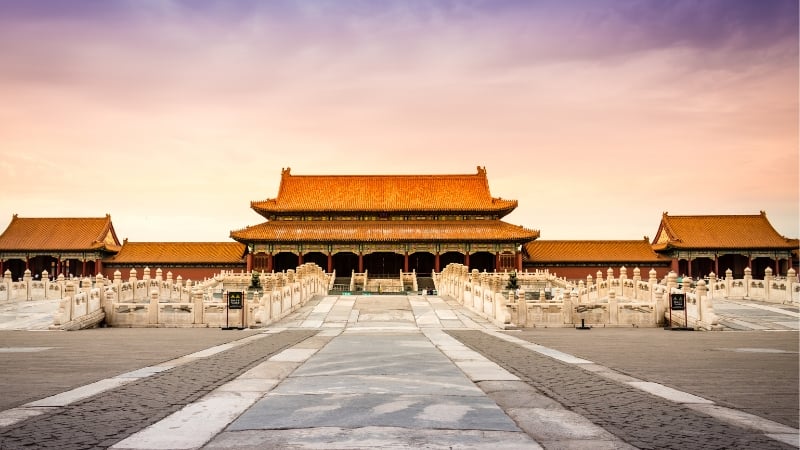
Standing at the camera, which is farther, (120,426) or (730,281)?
(730,281)

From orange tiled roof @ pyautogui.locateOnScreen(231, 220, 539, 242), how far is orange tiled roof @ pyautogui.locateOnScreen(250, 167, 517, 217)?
1228 millimetres

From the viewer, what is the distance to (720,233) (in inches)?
2260

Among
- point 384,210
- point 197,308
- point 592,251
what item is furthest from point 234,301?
point 592,251

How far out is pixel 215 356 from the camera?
11883 mm

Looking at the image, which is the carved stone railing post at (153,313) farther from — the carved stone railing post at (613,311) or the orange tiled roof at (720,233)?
the orange tiled roof at (720,233)

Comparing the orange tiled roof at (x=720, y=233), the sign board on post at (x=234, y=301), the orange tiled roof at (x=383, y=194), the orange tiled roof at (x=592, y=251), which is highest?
the orange tiled roof at (x=383, y=194)

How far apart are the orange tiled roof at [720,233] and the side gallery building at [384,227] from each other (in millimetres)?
12893

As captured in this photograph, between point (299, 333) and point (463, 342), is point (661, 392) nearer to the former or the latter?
point (463, 342)

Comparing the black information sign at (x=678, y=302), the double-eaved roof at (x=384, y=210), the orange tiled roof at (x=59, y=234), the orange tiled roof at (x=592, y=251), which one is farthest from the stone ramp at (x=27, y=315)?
the orange tiled roof at (x=592, y=251)

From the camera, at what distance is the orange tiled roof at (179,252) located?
55.0 metres

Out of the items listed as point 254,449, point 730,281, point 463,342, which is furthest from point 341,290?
point 254,449

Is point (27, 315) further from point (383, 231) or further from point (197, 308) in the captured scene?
point (383, 231)

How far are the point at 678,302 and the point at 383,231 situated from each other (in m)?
35.9

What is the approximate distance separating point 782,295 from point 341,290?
25.3m
